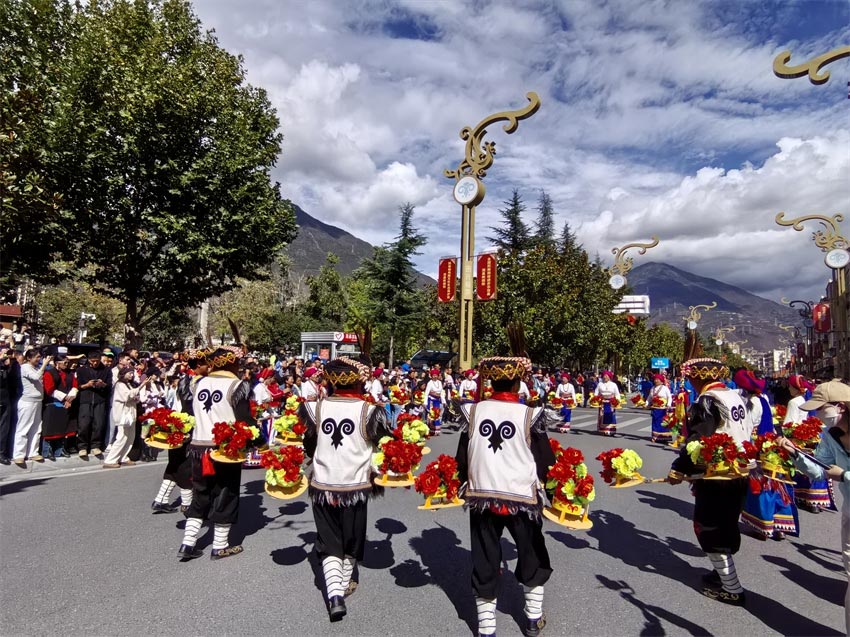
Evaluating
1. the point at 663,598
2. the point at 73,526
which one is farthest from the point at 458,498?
the point at 73,526

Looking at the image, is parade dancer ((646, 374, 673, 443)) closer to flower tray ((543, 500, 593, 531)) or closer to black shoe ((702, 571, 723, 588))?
black shoe ((702, 571, 723, 588))

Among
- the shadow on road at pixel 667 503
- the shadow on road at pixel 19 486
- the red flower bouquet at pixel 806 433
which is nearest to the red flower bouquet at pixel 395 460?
the red flower bouquet at pixel 806 433

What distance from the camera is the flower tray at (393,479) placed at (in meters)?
4.35

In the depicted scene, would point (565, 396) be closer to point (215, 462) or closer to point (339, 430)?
point (215, 462)

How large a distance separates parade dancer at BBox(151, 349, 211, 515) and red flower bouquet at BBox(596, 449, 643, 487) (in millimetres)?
4037

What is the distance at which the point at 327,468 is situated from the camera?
426 cm

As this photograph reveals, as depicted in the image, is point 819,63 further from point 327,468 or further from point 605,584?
point 327,468

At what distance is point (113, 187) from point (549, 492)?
16.1 meters

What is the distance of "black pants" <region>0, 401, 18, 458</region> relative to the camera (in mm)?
8508

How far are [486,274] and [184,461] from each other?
929cm

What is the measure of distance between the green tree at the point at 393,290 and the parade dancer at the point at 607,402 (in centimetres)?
2614

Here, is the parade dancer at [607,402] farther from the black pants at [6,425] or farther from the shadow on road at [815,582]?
the black pants at [6,425]

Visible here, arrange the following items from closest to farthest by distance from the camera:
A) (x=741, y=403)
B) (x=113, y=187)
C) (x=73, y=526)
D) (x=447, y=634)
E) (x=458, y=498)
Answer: (x=447, y=634) → (x=458, y=498) → (x=741, y=403) → (x=73, y=526) → (x=113, y=187)

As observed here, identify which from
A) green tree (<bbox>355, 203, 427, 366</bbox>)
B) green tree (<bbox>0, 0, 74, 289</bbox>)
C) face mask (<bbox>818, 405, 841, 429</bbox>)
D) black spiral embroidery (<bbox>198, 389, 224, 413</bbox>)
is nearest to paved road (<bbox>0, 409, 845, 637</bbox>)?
black spiral embroidery (<bbox>198, 389, 224, 413</bbox>)
